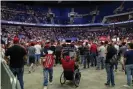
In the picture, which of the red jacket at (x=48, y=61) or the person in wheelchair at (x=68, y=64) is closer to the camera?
the red jacket at (x=48, y=61)

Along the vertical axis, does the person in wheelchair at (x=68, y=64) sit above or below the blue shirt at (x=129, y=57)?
below

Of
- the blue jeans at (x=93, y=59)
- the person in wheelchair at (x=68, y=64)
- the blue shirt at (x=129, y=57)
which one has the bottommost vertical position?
the blue jeans at (x=93, y=59)

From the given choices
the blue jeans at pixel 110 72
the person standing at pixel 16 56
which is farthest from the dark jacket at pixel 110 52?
the person standing at pixel 16 56

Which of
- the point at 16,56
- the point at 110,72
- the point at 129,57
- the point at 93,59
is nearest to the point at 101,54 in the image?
the point at 93,59

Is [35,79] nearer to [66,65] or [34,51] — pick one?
[66,65]

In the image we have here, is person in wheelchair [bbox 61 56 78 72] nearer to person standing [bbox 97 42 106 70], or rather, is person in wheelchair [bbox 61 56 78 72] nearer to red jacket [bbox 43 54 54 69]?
red jacket [bbox 43 54 54 69]

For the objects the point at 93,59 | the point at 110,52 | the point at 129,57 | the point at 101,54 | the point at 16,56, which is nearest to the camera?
the point at 16,56

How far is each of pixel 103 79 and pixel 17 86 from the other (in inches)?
314

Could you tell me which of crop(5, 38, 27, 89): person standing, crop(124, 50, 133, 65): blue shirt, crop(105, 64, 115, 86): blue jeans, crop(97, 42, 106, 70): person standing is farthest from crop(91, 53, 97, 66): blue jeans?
crop(5, 38, 27, 89): person standing

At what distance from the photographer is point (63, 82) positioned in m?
10.2

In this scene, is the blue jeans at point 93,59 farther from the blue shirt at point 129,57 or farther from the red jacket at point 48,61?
the red jacket at point 48,61

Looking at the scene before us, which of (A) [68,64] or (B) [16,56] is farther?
(A) [68,64]

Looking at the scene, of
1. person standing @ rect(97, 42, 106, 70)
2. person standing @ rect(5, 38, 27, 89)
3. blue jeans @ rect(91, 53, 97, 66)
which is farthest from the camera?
blue jeans @ rect(91, 53, 97, 66)

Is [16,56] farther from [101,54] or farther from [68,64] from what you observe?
[101,54]
